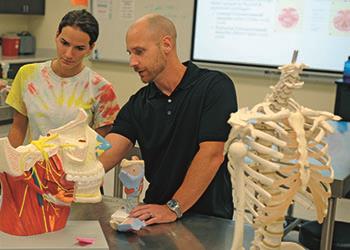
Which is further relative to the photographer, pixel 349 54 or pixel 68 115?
pixel 349 54

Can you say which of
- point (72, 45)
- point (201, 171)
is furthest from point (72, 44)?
point (201, 171)

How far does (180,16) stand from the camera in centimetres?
451

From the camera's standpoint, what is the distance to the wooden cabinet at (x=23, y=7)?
15.4 ft

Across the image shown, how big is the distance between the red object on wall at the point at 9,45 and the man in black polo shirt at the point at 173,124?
308cm

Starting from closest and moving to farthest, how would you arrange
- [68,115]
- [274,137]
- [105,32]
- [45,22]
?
[274,137], [68,115], [105,32], [45,22]

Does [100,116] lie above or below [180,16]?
below

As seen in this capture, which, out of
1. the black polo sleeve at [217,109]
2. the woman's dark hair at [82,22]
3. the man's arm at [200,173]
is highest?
the woman's dark hair at [82,22]

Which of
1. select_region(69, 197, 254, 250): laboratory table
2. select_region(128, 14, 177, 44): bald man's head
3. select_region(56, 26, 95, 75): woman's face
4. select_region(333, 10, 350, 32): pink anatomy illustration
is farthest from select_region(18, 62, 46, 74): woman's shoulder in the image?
select_region(333, 10, 350, 32): pink anatomy illustration

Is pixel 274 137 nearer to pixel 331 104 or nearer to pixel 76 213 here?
pixel 76 213

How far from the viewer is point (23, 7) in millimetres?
4902

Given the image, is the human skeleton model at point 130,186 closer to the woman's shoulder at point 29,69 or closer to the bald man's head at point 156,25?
the bald man's head at point 156,25

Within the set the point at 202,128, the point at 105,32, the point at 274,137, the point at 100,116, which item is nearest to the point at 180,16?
the point at 105,32

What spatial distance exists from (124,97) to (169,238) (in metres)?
3.33

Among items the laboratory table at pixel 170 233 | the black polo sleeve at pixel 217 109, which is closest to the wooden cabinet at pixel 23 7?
the black polo sleeve at pixel 217 109
